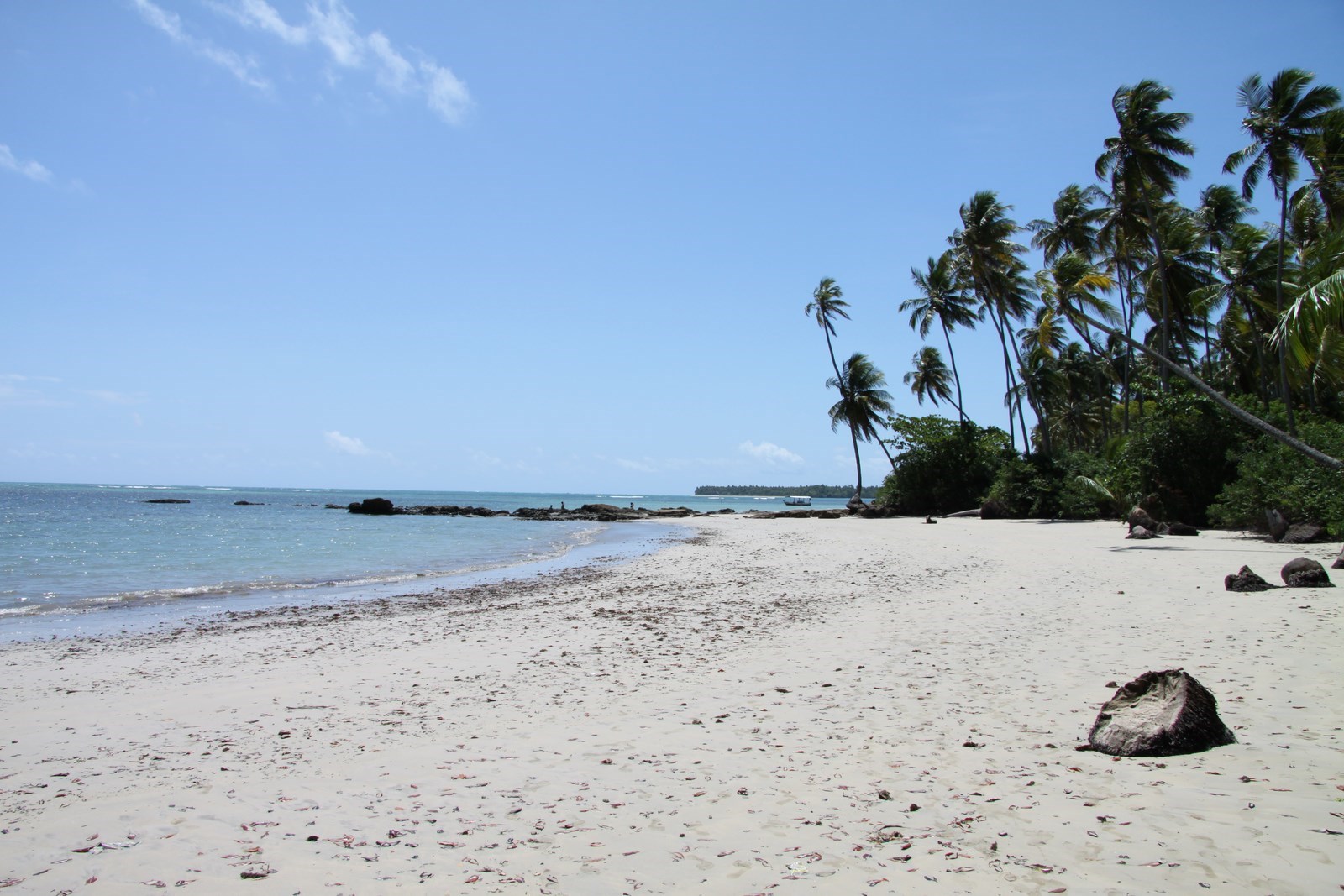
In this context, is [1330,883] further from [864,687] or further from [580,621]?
[580,621]

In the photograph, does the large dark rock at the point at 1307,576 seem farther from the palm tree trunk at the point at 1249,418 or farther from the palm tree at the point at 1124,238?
the palm tree at the point at 1124,238

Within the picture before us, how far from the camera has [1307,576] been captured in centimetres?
1041

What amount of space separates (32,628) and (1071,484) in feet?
107

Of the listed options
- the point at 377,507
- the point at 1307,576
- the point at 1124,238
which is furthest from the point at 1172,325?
the point at 377,507

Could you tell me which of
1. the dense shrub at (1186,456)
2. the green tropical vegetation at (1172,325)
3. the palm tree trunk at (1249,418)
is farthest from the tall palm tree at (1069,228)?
the palm tree trunk at (1249,418)

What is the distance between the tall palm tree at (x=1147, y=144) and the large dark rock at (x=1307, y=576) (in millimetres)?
21383

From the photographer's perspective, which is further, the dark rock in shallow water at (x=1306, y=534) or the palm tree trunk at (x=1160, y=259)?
the palm tree trunk at (x=1160, y=259)

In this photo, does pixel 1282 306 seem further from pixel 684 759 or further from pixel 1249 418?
pixel 684 759

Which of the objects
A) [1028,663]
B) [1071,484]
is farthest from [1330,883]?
[1071,484]

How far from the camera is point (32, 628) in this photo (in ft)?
36.5

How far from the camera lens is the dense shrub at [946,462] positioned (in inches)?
1703

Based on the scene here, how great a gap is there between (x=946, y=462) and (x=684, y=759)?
41805mm

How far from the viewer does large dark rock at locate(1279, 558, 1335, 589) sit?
10352 millimetres

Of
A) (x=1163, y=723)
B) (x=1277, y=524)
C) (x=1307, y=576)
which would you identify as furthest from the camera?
(x=1277, y=524)
